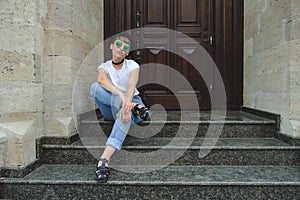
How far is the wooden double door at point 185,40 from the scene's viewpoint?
12.5 ft

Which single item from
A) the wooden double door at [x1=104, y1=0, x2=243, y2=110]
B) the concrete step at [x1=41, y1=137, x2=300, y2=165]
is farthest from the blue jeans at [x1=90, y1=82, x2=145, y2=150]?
the wooden double door at [x1=104, y1=0, x2=243, y2=110]

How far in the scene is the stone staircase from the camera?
6.63 ft

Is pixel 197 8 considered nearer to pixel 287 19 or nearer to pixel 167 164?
pixel 287 19

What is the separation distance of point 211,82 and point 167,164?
1761 mm

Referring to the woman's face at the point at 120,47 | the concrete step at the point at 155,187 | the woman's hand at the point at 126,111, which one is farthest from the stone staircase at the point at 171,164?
the woman's face at the point at 120,47

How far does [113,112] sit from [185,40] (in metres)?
1.74

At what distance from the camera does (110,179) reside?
2.08 metres

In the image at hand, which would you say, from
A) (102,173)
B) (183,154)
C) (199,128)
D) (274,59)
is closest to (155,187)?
(102,173)

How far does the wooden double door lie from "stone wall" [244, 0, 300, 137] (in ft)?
0.57

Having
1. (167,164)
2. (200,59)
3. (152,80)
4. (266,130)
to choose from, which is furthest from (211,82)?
(167,164)

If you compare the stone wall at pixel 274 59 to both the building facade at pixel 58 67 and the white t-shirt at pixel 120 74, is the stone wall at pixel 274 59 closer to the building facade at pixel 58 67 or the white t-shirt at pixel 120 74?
the building facade at pixel 58 67

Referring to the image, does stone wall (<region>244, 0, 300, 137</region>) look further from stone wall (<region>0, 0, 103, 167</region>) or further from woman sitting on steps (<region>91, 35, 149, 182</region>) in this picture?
stone wall (<region>0, 0, 103, 167</region>)

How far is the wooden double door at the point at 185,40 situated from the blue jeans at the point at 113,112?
1301 mm

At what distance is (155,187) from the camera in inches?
79.6
